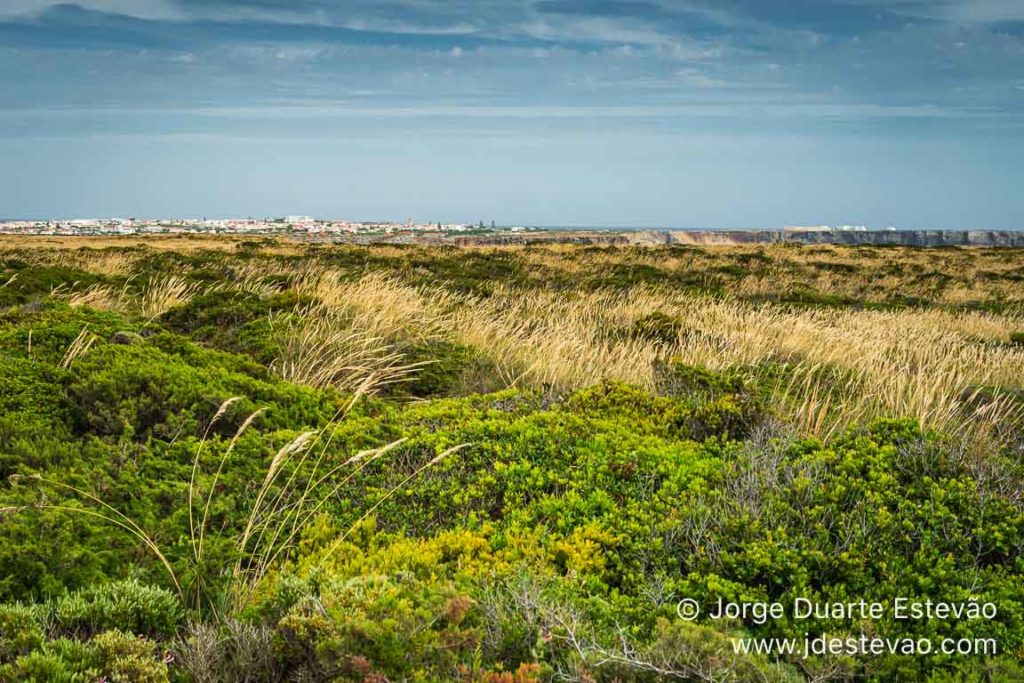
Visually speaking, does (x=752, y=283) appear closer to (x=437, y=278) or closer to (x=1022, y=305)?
(x=1022, y=305)

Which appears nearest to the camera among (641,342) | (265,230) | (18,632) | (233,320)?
(18,632)

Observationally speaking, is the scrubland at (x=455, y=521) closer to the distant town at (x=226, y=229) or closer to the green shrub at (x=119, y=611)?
the green shrub at (x=119, y=611)

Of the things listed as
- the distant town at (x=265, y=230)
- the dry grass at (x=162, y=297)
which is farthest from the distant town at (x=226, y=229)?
the dry grass at (x=162, y=297)

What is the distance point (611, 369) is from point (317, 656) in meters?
5.60

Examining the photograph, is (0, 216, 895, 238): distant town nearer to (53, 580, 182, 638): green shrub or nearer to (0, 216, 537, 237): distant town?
(0, 216, 537, 237): distant town

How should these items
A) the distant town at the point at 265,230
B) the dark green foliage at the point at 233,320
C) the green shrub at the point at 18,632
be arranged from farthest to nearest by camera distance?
the distant town at the point at 265,230
the dark green foliage at the point at 233,320
the green shrub at the point at 18,632

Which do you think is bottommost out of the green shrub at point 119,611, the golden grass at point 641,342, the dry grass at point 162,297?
the green shrub at point 119,611

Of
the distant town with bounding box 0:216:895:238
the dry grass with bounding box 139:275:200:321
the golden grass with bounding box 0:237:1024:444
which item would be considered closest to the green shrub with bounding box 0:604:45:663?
the golden grass with bounding box 0:237:1024:444

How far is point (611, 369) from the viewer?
309 inches

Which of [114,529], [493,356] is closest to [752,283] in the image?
[493,356]

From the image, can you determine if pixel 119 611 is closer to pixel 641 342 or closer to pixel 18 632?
pixel 18 632

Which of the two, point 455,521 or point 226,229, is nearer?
point 455,521

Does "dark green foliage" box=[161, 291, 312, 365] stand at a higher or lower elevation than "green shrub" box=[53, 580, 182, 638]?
higher

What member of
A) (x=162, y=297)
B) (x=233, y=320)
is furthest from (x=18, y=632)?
(x=162, y=297)
